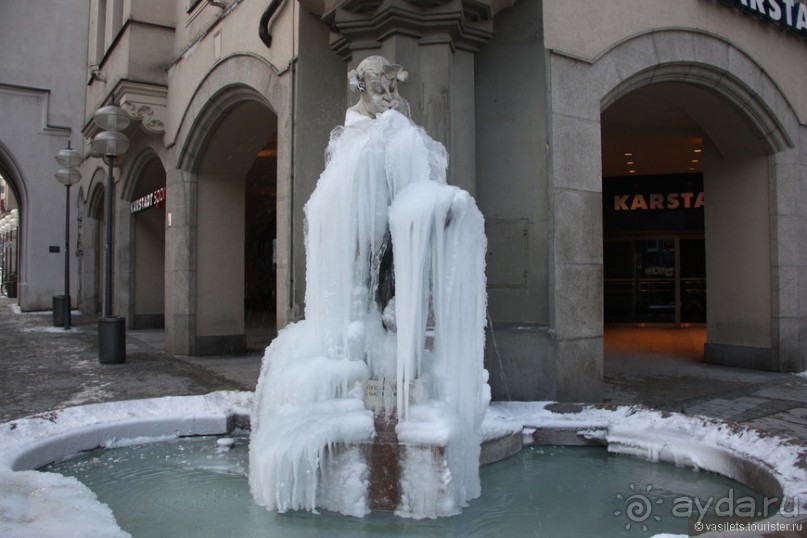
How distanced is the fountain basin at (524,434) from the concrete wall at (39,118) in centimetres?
2070

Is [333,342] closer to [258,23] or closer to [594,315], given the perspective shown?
[594,315]

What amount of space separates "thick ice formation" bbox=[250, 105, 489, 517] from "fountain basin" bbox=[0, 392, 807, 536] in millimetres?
803

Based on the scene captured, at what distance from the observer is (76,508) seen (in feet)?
8.16

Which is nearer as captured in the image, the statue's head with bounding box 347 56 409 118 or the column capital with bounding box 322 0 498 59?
the statue's head with bounding box 347 56 409 118

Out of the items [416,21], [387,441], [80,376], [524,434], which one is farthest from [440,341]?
[80,376]

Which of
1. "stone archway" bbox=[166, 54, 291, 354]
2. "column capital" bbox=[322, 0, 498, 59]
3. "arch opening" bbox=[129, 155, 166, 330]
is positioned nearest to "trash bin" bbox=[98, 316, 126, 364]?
"stone archway" bbox=[166, 54, 291, 354]

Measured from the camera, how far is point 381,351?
3.57 meters

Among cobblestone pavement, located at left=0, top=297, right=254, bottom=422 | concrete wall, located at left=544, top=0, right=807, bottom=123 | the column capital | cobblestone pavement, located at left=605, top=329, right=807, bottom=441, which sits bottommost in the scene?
cobblestone pavement, located at left=605, top=329, right=807, bottom=441

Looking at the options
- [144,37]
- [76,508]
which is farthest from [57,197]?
[76,508]

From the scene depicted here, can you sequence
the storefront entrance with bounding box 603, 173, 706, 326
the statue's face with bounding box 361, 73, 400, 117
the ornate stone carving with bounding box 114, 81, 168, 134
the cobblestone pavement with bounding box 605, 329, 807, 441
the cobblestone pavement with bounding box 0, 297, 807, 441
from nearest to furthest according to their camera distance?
the statue's face with bounding box 361, 73, 400, 117, the cobblestone pavement with bounding box 605, 329, 807, 441, the cobblestone pavement with bounding box 0, 297, 807, 441, the ornate stone carving with bounding box 114, 81, 168, 134, the storefront entrance with bounding box 603, 173, 706, 326

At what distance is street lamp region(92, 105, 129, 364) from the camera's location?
942 centimetres

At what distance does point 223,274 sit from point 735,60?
834cm

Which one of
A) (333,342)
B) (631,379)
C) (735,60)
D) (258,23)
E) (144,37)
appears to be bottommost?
(631,379)

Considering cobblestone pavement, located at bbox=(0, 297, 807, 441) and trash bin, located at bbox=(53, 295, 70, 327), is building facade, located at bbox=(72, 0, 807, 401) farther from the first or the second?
trash bin, located at bbox=(53, 295, 70, 327)
